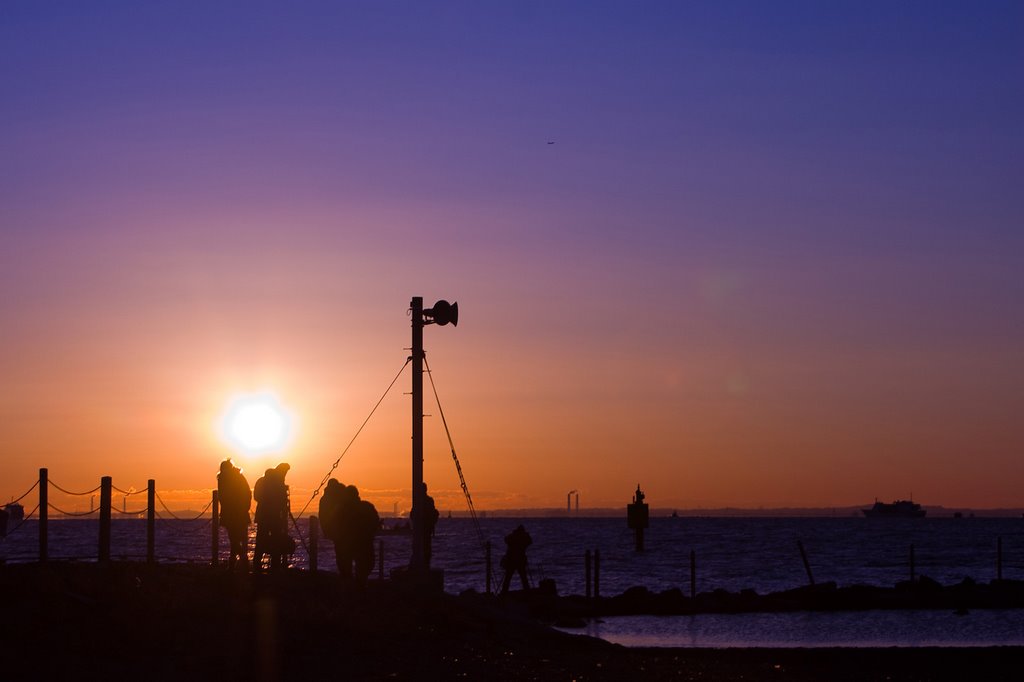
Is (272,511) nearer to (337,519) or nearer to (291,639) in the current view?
Answer: (337,519)

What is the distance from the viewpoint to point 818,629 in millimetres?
33031

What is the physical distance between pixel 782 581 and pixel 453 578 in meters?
15.5

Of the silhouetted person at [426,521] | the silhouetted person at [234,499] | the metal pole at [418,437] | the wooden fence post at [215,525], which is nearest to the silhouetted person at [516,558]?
the silhouetted person at [426,521]

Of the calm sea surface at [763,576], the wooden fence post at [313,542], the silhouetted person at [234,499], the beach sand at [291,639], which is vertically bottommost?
the calm sea surface at [763,576]

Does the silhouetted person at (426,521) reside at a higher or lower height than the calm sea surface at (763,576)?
higher

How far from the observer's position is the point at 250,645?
16656 millimetres

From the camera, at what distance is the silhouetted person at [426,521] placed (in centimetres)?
2170

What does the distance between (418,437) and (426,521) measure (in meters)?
3.21

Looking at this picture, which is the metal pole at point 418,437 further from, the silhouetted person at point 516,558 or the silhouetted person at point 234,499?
the silhouetted person at point 516,558

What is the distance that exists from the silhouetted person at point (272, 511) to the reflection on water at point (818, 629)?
357 inches

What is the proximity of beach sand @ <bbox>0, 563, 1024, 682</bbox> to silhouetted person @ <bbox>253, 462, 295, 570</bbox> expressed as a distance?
0.54 m

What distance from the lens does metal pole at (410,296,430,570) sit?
21.3 metres

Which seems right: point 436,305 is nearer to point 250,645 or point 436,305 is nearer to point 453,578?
point 250,645

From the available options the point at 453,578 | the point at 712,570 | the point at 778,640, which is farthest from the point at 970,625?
the point at 712,570
